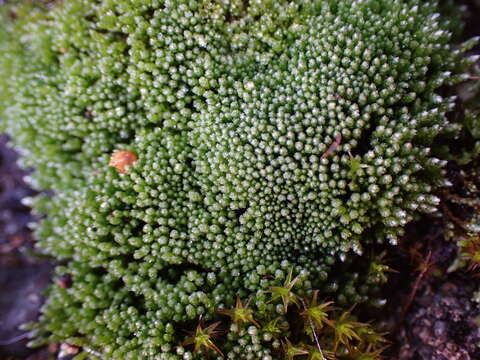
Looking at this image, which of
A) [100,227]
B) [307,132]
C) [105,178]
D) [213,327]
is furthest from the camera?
[105,178]

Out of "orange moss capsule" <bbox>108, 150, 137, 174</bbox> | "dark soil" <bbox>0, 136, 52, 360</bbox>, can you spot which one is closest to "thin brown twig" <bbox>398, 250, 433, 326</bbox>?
"orange moss capsule" <bbox>108, 150, 137, 174</bbox>

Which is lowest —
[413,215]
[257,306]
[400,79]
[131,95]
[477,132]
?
[257,306]

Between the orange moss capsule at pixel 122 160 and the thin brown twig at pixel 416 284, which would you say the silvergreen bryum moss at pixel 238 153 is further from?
the thin brown twig at pixel 416 284

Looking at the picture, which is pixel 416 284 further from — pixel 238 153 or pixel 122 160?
pixel 122 160

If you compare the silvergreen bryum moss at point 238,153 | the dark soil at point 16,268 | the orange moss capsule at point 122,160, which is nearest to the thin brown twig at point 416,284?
the silvergreen bryum moss at point 238,153

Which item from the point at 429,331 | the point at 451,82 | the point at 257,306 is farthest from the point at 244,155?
the point at 429,331

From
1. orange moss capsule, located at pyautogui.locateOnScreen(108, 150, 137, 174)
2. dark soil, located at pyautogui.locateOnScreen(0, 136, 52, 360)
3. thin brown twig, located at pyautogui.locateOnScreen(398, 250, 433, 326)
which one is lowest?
dark soil, located at pyautogui.locateOnScreen(0, 136, 52, 360)

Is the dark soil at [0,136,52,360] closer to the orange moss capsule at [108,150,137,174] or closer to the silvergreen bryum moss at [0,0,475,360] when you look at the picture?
the silvergreen bryum moss at [0,0,475,360]

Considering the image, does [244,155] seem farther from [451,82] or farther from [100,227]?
[451,82]
